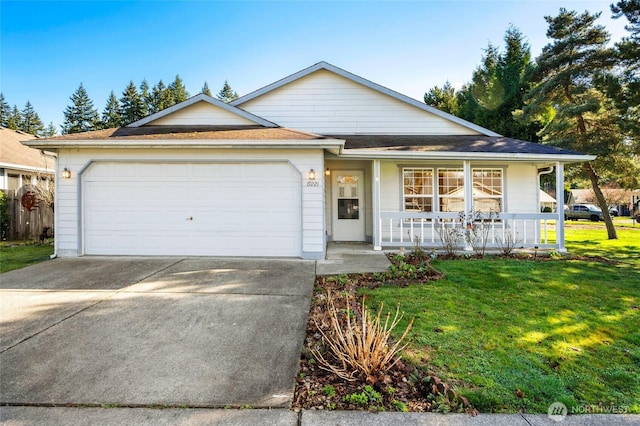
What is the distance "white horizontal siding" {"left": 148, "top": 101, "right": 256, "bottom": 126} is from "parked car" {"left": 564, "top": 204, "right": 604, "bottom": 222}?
98.2 feet

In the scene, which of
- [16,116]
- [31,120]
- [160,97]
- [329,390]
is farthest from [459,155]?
[31,120]

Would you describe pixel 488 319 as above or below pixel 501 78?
below

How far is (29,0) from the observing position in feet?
30.9

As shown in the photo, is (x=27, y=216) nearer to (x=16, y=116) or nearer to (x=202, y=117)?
(x=202, y=117)

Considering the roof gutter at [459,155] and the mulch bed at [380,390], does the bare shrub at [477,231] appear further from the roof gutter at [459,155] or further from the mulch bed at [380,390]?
the mulch bed at [380,390]

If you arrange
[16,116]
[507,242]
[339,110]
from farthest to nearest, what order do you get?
[16,116] < [339,110] < [507,242]

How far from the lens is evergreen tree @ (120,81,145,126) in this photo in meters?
43.6

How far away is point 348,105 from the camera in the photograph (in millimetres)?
10500

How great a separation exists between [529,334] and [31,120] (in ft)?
239

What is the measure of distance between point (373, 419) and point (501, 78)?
30725 millimetres

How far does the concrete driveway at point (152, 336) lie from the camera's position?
2.48 metres

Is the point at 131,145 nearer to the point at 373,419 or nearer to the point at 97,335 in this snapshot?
the point at 97,335

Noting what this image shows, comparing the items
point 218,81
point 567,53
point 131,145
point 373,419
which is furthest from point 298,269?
point 218,81

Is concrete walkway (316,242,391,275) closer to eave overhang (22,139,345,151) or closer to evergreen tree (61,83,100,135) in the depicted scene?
eave overhang (22,139,345,151)
